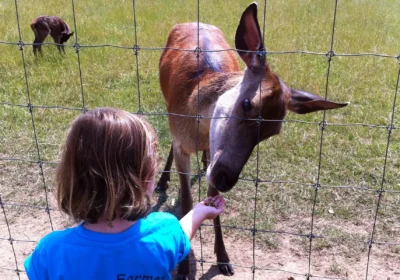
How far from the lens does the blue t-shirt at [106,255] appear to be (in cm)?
188

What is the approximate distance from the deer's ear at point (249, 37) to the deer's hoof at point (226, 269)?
1.48 m

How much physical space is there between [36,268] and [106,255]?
1.03ft

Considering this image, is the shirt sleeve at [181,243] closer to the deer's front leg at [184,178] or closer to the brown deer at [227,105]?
the brown deer at [227,105]

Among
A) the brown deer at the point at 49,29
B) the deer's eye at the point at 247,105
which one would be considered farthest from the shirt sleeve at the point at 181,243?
the brown deer at the point at 49,29

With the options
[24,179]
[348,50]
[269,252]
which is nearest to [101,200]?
[269,252]

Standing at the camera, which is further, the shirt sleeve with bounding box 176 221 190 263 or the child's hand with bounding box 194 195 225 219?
the child's hand with bounding box 194 195 225 219

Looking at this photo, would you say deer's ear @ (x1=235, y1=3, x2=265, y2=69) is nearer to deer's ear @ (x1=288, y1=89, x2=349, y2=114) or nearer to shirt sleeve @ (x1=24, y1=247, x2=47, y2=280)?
deer's ear @ (x1=288, y1=89, x2=349, y2=114)

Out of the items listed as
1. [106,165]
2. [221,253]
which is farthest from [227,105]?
[106,165]

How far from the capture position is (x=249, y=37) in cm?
340

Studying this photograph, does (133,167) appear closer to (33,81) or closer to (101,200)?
(101,200)

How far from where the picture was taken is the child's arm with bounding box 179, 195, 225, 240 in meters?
2.25

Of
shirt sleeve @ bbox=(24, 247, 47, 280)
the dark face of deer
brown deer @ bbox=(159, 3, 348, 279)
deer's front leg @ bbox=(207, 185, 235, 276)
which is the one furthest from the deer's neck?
shirt sleeve @ bbox=(24, 247, 47, 280)

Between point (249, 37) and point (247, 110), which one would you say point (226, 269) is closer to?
point (247, 110)

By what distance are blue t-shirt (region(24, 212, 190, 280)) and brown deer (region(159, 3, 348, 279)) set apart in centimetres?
129
